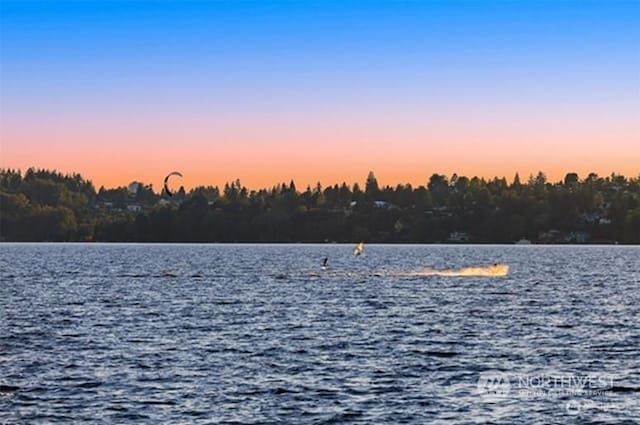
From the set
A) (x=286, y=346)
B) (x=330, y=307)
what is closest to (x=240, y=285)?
(x=330, y=307)

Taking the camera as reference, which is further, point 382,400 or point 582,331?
point 582,331

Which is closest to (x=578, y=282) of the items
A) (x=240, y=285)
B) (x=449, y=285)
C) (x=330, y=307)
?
(x=449, y=285)

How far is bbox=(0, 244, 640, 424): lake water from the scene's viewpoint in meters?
54.3

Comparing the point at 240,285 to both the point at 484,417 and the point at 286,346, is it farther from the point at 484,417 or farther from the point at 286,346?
the point at 484,417

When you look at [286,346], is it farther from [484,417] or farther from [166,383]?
[484,417]

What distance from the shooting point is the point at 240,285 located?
161 metres

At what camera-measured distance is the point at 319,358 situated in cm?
7156

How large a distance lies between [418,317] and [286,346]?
86.2ft

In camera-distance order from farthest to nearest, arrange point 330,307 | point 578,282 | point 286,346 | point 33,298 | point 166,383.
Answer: point 578,282
point 33,298
point 330,307
point 286,346
point 166,383

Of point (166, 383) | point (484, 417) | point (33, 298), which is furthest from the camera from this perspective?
point (33, 298)

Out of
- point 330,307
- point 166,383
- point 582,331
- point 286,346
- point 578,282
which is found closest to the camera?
point 166,383

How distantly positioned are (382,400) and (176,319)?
153 ft

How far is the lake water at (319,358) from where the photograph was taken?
54.3 m

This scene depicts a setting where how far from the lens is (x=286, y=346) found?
78250 mm
